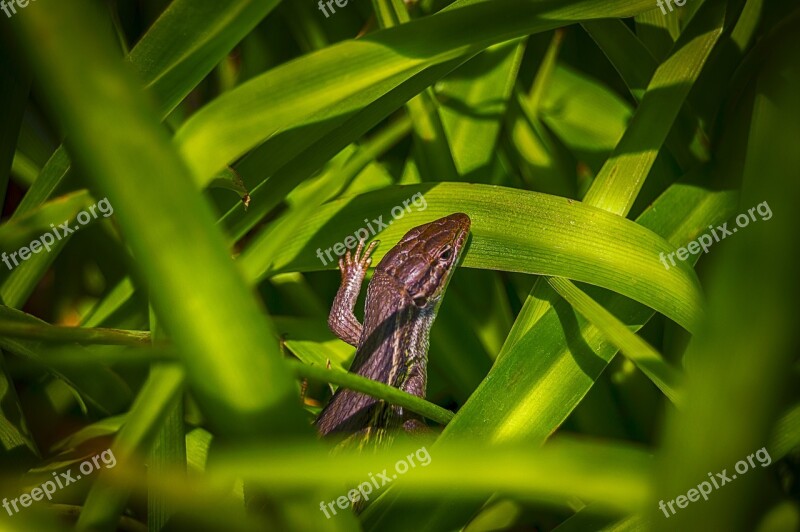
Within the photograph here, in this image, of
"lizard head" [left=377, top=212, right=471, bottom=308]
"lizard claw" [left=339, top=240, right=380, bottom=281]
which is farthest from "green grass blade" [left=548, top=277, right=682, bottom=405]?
"lizard claw" [left=339, top=240, right=380, bottom=281]

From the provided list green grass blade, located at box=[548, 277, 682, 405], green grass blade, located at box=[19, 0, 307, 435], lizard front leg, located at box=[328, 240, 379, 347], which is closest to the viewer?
green grass blade, located at box=[19, 0, 307, 435]

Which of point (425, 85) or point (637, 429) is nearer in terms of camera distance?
point (425, 85)

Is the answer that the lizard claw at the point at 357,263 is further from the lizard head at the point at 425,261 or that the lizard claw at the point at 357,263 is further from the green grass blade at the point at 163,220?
the green grass blade at the point at 163,220

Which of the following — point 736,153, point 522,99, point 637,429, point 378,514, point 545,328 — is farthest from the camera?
point 522,99

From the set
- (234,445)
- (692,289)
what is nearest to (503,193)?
(692,289)

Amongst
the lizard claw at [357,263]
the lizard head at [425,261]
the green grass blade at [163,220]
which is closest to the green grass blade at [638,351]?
the lizard head at [425,261]

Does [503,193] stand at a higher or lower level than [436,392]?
higher

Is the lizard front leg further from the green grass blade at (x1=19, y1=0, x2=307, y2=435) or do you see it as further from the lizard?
the green grass blade at (x1=19, y1=0, x2=307, y2=435)

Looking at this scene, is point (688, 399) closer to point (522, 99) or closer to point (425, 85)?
point (425, 85)

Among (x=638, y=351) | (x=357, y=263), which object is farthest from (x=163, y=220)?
(x=357, y=263)
